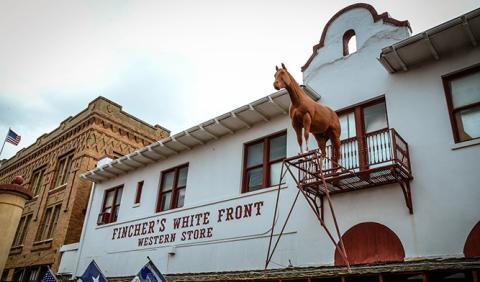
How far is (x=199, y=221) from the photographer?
14820mm

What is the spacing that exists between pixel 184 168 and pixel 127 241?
408 cm

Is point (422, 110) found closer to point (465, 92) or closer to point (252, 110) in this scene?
point (465, 92)

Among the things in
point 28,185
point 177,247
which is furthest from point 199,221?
point 28,185

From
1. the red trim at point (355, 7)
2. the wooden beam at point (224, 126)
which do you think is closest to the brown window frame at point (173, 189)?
the wooden beam at point (224, 126)

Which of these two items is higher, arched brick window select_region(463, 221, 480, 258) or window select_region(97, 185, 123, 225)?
window select_region(97, 185, 123, 225)

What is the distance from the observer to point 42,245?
22609 millimetres

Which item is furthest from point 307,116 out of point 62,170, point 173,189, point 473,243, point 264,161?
point 62,170

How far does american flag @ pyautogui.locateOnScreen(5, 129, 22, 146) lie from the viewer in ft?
77.2

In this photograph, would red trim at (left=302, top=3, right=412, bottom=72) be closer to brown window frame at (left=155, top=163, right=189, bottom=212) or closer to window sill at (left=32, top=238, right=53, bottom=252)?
brown window frame at (left=155, top=163, right=189, bottom=212)

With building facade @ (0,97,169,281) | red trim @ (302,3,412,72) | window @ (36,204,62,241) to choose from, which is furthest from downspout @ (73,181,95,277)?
red trim @ (302,3,412,72)

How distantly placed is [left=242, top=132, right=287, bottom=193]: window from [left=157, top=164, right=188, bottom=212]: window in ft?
11.0

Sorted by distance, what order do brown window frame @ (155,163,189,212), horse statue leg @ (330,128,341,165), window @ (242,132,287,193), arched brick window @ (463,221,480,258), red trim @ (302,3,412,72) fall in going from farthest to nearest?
brown window frame @ (155,163,189,212), window @ (242,132,287,193), red trim @ (302,3,412,72), horse statue leg @ (330,128,341,165), arched brick window @ (463,221,480,258)

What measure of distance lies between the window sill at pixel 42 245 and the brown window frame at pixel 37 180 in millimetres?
4490

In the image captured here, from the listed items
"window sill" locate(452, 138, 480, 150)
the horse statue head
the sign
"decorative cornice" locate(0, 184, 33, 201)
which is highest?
the horse statue head
